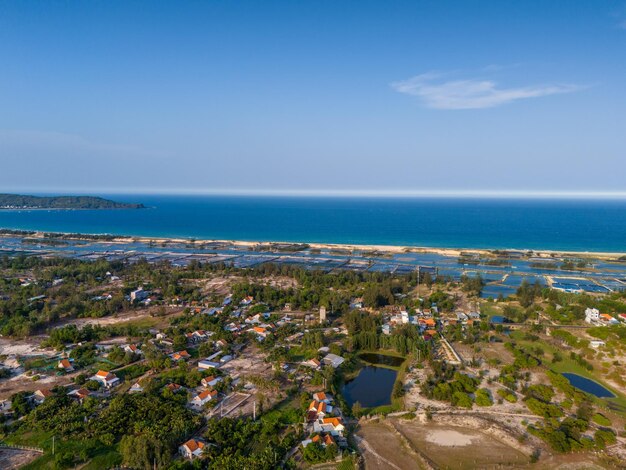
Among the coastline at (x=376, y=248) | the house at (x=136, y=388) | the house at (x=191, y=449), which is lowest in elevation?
the house at (x=136, y=388)

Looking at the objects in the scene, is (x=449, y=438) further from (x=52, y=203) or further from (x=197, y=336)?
(x=52, y=203)

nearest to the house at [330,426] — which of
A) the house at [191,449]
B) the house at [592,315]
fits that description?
the house at [191,449]

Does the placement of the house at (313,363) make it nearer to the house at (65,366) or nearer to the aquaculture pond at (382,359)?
the aquaculture pond at (382,359)

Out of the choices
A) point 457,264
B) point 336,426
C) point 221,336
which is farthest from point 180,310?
point 457,264

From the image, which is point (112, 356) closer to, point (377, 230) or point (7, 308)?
point (7, 308)

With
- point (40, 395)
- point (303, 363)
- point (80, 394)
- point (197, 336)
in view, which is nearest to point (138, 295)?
point (197, 336)
